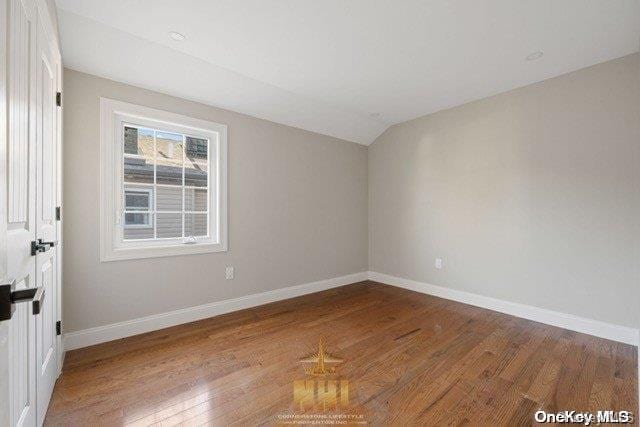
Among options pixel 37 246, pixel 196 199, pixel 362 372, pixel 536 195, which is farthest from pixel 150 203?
pixel 536 195

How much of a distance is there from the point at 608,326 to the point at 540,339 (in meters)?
0.63

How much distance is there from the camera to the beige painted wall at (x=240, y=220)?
2.25 meters

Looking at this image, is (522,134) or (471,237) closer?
(522,134)

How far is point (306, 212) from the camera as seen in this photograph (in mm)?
3783

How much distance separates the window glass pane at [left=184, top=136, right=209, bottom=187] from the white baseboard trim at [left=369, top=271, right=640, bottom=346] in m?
3.05

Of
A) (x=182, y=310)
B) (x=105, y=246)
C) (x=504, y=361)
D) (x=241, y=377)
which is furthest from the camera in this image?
(x=182, y=310)

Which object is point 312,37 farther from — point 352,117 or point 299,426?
point 299,426

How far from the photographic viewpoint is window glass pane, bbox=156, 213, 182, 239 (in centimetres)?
275

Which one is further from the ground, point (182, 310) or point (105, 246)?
point (105, 246)

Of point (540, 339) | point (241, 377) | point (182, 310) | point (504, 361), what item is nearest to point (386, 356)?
point (504, 361)

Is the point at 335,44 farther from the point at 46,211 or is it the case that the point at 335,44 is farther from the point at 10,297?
the point at 10,297

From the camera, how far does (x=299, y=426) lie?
1467 mm

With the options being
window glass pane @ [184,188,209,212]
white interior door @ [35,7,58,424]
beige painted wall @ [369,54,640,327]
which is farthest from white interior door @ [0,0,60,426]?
beige painted wall @ [369,54,640,327]

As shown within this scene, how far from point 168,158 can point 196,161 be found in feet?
0.88
